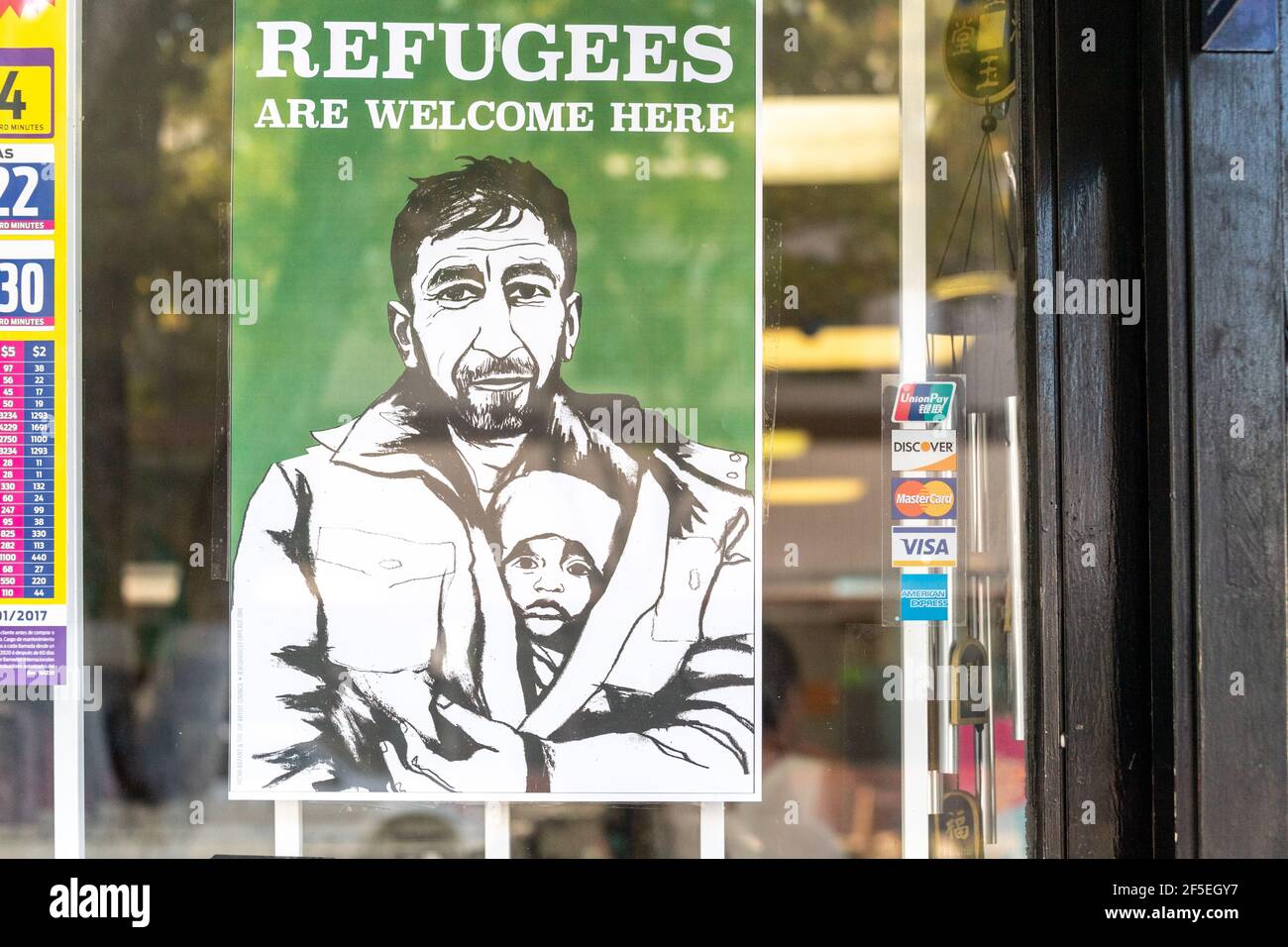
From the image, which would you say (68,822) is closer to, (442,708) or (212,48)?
(442,708)

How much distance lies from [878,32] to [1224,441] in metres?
1.36

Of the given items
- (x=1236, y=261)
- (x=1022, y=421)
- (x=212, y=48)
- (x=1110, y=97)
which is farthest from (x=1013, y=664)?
(x=212, y=48)

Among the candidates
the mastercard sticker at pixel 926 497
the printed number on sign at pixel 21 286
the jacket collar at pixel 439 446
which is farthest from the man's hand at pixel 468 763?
the printed number on sign at pixel 21 286

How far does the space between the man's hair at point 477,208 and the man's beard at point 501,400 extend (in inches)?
8.8

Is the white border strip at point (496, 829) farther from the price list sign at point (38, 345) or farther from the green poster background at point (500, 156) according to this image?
the price list sign at point (38, 345)

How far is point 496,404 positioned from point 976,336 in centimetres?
127

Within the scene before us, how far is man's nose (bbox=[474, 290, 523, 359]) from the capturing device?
126 inches

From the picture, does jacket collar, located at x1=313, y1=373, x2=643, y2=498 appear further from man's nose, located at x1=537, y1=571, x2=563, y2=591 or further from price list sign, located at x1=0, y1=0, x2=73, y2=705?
price list sign, located at x1=0, y1=0, x2=73, y2=705

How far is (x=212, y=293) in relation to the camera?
3174 mm

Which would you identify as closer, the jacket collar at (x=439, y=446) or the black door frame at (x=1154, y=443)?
the black door frame at (x=1154, y=443)

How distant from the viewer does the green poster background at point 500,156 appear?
317cm

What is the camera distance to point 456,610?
3168mm

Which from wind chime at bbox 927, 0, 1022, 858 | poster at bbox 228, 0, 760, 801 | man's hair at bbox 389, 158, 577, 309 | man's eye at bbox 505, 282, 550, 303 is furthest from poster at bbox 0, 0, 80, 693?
wind chime at bbox 927, 0, 1022, 858

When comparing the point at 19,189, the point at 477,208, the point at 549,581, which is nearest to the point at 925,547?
the point at 549,581
